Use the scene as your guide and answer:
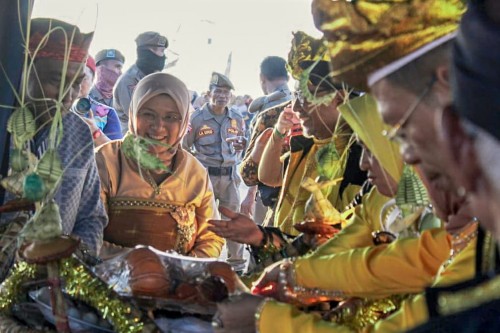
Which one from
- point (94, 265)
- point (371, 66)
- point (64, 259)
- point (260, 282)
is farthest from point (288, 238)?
point (371, 66)

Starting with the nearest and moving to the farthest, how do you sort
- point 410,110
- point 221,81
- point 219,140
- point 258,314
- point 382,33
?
point 410,110
point 382,33
point 258,314
point 219,140
point 221,81

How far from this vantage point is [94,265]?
2.33 metres

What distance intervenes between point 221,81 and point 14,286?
5682 mm

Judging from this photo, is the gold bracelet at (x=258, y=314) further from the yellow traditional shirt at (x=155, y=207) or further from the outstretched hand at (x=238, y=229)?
the yellow traditional shirt at (x=155, y=207)

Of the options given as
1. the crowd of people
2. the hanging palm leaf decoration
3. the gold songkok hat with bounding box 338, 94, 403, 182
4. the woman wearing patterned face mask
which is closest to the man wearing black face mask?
the crowd of people

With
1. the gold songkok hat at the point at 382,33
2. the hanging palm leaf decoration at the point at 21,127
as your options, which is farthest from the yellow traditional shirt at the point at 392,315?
the hanging palm leaf decoration at the point at 21,127

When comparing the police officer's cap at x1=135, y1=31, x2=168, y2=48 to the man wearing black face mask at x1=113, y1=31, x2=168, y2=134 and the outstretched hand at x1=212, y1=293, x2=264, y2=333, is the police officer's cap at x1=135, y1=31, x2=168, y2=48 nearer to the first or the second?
the man wearing black face mask at x1=113, y1=31, x2=168, y2=134

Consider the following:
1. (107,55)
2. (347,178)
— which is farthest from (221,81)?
(347,178)

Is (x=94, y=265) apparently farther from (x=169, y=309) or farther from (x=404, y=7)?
(x=404, y=7)

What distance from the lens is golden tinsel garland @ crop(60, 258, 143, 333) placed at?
2.00 metres

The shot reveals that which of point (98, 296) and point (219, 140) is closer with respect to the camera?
point (98, 296)

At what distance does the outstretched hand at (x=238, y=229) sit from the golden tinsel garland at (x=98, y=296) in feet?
2.07

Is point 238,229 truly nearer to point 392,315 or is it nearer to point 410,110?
point 392,315

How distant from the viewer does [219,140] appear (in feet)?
24.9
